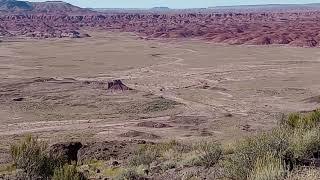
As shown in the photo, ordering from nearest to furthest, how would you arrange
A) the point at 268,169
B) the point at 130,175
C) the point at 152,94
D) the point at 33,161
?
the point at 268,169 → the point at 130,175 → the point at 33,161 → the point at 152,94

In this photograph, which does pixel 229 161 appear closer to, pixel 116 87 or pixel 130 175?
pixel 130 175

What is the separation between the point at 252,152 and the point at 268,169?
149 cm

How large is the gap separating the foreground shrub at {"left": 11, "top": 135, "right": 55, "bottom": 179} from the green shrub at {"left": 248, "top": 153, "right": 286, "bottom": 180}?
5.51 meters

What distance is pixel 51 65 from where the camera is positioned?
2291 inches

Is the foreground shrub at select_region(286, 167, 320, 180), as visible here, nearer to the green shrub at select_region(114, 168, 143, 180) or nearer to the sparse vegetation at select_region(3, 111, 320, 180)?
the sparse vegetation at select_region(3, 111, 320, 180)

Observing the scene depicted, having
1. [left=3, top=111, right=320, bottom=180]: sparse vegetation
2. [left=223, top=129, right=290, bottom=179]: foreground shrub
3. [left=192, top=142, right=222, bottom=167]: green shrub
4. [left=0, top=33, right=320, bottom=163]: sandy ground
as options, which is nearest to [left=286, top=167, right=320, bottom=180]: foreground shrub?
[left=3, top=111, right=320, bottom=180]: sparse vegetation

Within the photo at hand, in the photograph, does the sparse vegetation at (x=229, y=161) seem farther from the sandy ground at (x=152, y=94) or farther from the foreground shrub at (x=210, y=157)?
the sandy ground at (x=152, y=94)

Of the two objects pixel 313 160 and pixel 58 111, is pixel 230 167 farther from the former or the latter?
Result: pixel 58 111

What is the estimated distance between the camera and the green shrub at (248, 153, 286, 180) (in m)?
9.25

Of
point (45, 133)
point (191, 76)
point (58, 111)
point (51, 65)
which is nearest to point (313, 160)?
point (45, 133)

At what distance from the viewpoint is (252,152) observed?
10961 millimetres

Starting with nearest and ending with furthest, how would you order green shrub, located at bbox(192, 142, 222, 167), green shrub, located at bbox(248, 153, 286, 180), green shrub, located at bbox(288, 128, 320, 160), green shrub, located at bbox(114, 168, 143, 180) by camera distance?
1. green shrub, located at bbox(248, 153, 286, 180)
2. green shrub, located at bbox(288, 128, 320, 160)
3. green shrub, located at bbox(114, 168, 143, 180)
4. green shrub, located at bbox(192, 142, 222, 167)

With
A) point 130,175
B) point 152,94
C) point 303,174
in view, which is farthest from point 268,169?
point 152,94

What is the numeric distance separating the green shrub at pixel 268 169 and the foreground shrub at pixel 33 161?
217 inches
